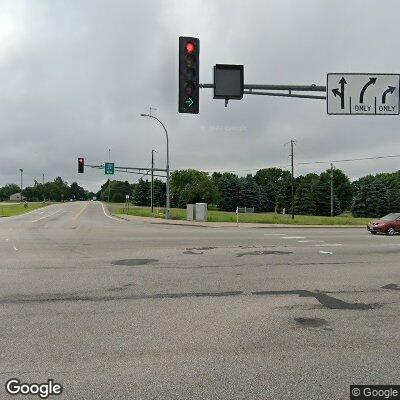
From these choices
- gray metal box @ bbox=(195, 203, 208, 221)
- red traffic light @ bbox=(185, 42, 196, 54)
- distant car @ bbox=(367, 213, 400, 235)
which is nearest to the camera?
red traffic light @ bbox=(185, 42, 196, 54)

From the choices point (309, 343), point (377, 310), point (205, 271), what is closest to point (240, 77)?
point (205, 271)

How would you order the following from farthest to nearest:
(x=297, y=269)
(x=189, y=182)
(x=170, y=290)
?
1. (x=189, y=182)
2. (x=297, y=269)
3. (x=170, y=290)

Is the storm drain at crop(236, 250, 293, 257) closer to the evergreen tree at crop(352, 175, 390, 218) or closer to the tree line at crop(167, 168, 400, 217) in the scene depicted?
the tree line at crop(167, 168, 400, 217)

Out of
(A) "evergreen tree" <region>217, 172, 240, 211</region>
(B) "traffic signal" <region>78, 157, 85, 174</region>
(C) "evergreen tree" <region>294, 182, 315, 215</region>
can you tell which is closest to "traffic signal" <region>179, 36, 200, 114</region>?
(B) "traffic signal" <region>78, 157, 85, 174</region>

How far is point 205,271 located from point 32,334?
18.2ft

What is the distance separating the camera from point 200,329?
5781 millimetres

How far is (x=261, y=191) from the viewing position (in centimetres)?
11656

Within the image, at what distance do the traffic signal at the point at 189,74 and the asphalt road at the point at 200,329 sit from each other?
4.46 m

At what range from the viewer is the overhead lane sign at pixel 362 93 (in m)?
12.3

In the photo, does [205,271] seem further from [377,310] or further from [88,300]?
[377,310]

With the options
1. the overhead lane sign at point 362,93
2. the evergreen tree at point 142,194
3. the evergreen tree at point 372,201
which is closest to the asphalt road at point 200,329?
the overhead lane sign at point 362,93

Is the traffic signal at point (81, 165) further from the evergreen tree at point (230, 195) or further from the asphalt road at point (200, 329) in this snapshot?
the evergreen tree at point (230, 195)

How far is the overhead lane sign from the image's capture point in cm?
1227

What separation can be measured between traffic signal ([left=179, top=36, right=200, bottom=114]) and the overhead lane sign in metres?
4.10
